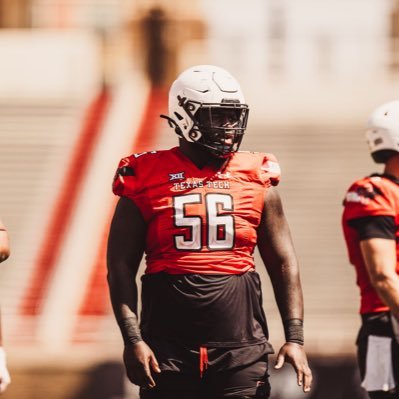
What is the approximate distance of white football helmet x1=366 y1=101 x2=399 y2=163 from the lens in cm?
539

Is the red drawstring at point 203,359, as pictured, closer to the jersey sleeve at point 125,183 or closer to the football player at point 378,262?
the jersey sleeve at point 125,183

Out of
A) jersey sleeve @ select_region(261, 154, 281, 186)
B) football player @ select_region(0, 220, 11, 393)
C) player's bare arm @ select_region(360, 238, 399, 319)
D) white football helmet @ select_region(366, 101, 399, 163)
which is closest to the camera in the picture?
football player @ select_region(0, 220, 11, 393)

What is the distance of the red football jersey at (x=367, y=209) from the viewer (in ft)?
16.9

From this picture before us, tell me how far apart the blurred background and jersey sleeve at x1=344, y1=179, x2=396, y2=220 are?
394 cm

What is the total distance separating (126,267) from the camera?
15.6 feet

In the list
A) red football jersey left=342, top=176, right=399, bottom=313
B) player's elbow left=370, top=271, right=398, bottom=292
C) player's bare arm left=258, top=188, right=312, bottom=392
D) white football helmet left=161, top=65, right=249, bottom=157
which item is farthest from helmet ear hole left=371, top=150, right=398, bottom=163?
white football helmet left=161, top=65, right=249, bottom=157

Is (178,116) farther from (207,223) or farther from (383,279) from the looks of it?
(383,279)

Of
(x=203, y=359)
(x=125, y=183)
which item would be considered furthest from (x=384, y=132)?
(x=203, y=359)

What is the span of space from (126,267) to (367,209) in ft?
3.39

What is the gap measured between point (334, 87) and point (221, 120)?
13214 mm

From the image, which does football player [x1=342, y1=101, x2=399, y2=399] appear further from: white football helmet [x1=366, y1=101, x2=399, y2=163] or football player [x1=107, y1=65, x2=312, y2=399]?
football player [x1=107, y1=65, x2=312, y2=399]

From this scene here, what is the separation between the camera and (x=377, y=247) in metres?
5.05

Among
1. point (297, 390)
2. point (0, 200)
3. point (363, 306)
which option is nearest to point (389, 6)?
point (0, 200)

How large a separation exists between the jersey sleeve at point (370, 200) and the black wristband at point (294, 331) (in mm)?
590
